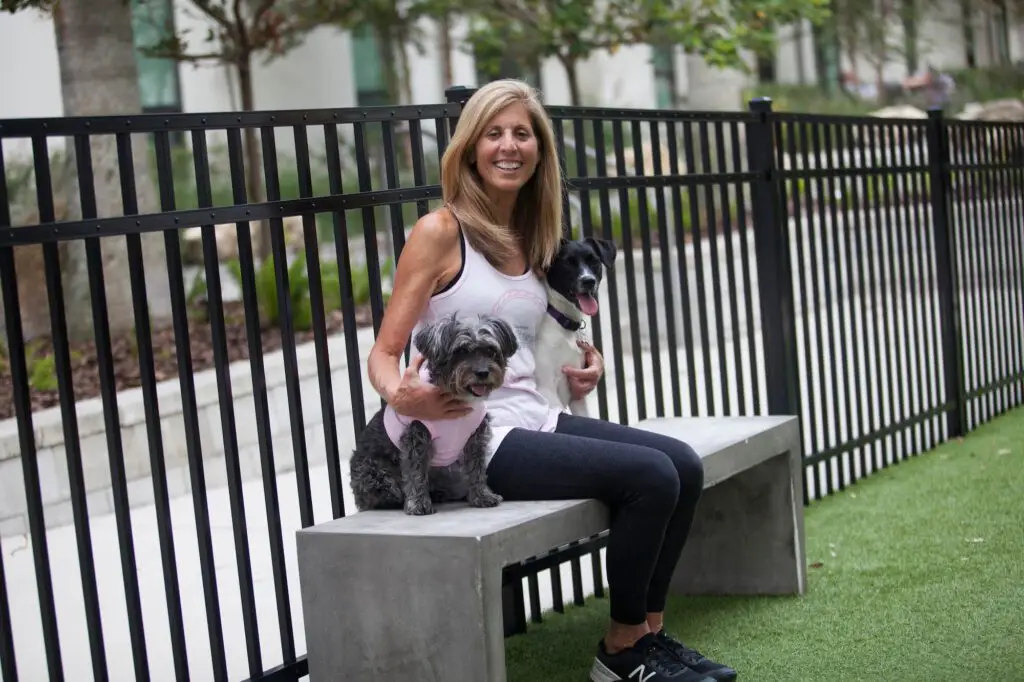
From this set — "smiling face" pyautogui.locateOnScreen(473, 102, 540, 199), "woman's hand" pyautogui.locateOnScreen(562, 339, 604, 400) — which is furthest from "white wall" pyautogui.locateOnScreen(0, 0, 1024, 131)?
"smiling face" pyautogui.locateOnScreen(473, 102, 540, 199)

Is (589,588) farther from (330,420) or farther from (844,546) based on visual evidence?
(330,420)

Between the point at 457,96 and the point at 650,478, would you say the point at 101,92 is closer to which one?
the point at 457,96

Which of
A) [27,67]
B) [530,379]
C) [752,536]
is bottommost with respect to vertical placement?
[752,536]

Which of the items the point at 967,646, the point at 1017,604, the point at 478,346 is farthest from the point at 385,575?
the point at 1017,604

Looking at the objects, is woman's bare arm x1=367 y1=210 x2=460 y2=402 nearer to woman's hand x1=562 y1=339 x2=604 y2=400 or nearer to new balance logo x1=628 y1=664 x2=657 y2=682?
woman's hand x1=562 y1=339 x2=604 y2=400

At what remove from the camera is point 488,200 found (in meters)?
3.86

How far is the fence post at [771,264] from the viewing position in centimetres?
598

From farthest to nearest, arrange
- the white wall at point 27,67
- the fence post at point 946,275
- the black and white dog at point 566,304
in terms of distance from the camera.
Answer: the white wall at point 27,67, the fence post at point 946,275, the black and white dog at point 566,304

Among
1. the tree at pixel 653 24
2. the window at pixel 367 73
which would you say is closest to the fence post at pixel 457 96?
the tree at pixel 653 24

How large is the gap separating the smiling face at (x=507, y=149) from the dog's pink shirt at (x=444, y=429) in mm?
710

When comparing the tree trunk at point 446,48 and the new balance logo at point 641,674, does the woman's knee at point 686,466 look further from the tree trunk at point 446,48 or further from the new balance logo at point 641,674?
the tree trunk at point 446,48

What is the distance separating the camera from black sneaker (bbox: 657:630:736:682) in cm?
374

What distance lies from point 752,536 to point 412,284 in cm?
186

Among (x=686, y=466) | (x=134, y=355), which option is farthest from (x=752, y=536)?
(x=134, y=355)
